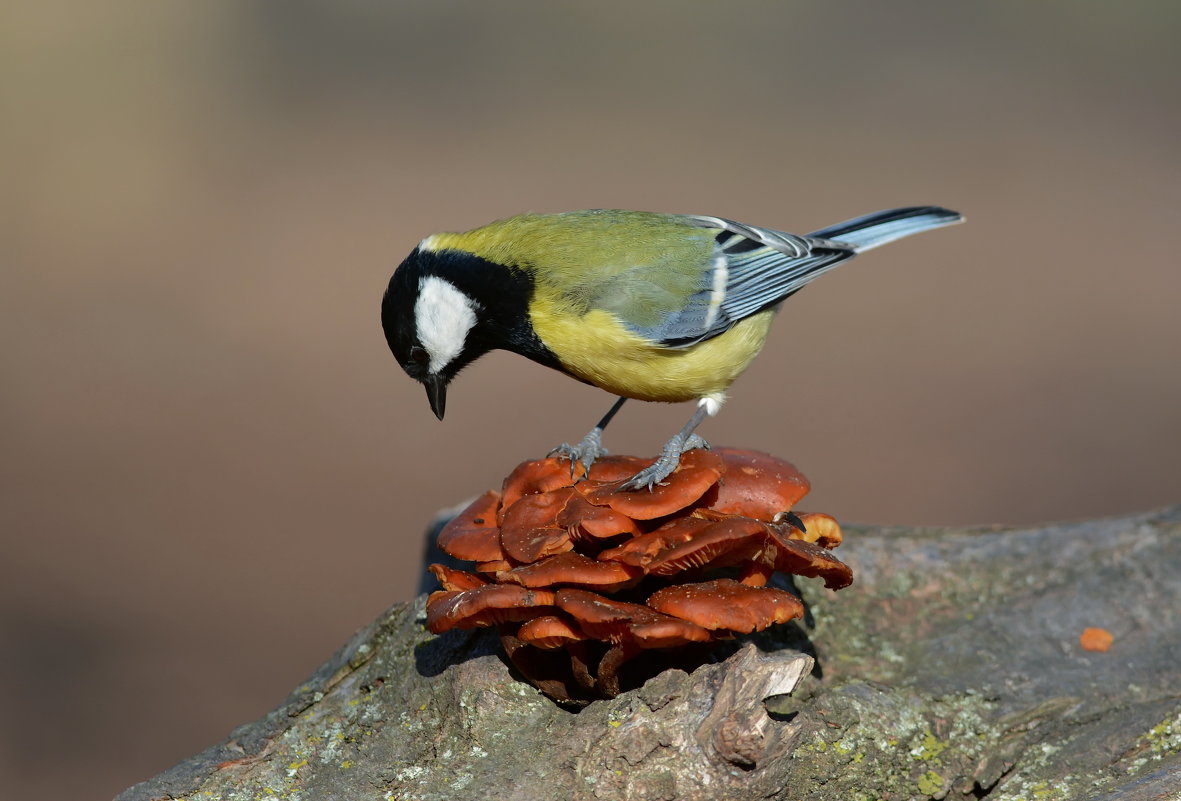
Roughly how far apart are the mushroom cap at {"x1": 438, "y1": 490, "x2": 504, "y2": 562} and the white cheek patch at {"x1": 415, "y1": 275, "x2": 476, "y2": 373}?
74 centimetres

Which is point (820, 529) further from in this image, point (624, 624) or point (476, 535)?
point (476, 535)

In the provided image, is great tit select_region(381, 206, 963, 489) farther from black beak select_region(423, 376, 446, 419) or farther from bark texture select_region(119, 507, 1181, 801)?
bark texture select_region(119, 507, 1181, 801)

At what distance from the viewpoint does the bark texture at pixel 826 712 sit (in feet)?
7.53

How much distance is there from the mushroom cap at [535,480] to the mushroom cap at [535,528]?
0.04 metres

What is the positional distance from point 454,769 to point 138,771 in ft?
11.3

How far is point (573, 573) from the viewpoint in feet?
7.43

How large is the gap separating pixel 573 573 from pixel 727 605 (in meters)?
0.33

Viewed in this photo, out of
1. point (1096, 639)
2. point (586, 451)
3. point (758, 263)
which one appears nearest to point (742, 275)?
point (758, 263)

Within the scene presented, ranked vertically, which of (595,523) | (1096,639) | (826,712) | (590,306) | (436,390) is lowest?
(1096,639)

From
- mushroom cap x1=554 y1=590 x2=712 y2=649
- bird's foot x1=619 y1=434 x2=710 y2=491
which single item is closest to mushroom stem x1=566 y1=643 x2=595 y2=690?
mushroom cap x1=554 y1=590 x2=712 y2=649

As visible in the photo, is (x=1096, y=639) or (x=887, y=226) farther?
(x=887, y=226)

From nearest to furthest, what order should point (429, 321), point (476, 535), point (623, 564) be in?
point (623, 564) < point (476, 535) < point (429, 321)

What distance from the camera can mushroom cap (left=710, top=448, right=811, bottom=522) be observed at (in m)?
2.58

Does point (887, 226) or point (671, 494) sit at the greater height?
point (887, 226)
